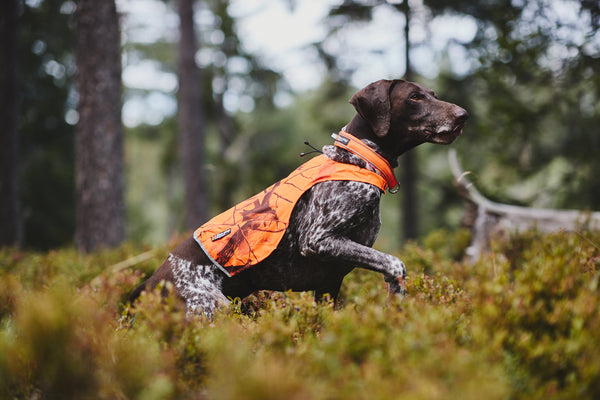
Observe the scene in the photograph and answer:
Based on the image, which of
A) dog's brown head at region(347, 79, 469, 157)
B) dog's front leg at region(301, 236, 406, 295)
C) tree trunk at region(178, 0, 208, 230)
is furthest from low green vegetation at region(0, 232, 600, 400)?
tree trunk at region(178, 0, 208, 230)

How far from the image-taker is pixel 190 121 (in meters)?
12.3

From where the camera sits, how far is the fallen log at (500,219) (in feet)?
19.6

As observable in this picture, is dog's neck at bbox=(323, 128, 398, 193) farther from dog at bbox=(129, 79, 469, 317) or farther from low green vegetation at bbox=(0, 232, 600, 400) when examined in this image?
low green vegetation at bbox=(0, 232, 600, 400)

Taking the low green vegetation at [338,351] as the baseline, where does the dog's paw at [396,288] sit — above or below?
below

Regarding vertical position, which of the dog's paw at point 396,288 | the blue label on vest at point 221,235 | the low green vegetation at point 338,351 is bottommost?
the dog's paw at point 396,288

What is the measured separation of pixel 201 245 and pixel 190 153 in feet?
31.3

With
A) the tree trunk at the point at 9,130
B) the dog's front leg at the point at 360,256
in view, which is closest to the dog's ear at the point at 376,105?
the dog's front leg at the point at 360,256

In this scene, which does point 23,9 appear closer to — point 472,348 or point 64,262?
point 64,262

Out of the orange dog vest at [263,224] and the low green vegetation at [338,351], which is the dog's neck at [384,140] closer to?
the orange dog vest at [263,224]

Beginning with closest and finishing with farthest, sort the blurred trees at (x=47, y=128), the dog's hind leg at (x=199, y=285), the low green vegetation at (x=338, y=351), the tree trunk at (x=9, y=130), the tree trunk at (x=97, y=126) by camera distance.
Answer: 1. the low green vegetation at (x=338, y=351)
2. the dog's hind leg at (x=199, y=285)
3. the tree trunk at (x=97, y=126)
4. the tree trunk at (x=9, y=130)
5. the blurred trees at (x=47, y=128)

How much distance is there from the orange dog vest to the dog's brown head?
37 cm

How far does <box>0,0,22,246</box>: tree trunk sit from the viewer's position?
28.3 ft

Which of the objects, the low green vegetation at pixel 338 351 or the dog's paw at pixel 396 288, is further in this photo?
the dog's paw at pixel 396 288

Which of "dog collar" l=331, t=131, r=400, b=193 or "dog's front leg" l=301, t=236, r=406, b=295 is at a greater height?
"dog collar" l=331, t=131, r=400, b=193
